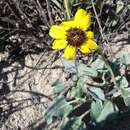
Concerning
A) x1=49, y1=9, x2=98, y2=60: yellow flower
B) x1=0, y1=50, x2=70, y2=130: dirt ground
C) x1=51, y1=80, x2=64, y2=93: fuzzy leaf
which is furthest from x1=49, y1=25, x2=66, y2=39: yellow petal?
x1=0, y1=50, x2=70, y2=130: dirt ground

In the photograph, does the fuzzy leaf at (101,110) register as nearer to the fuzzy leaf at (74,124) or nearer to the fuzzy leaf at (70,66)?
the fuzzy leaf at (74,124)

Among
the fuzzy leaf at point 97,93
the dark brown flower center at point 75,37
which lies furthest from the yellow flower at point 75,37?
the fuzzy leaf at point 97,93

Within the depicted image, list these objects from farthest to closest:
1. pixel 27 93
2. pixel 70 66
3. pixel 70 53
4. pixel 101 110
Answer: pixel 27 93 < pixel 70 66 < pixel 101 110 < pixel 70 53

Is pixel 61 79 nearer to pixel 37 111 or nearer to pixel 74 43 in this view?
pixel 37 111

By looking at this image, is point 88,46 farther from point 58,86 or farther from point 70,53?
point 58,86

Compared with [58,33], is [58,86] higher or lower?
lower

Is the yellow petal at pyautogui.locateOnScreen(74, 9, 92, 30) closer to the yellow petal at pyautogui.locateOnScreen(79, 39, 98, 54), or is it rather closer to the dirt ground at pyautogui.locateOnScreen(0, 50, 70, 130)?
the yellow petal at pyautogui.locateOnScreen(79, 39, 98, 54)

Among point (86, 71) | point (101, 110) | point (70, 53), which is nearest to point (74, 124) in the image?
point (101, 110)
